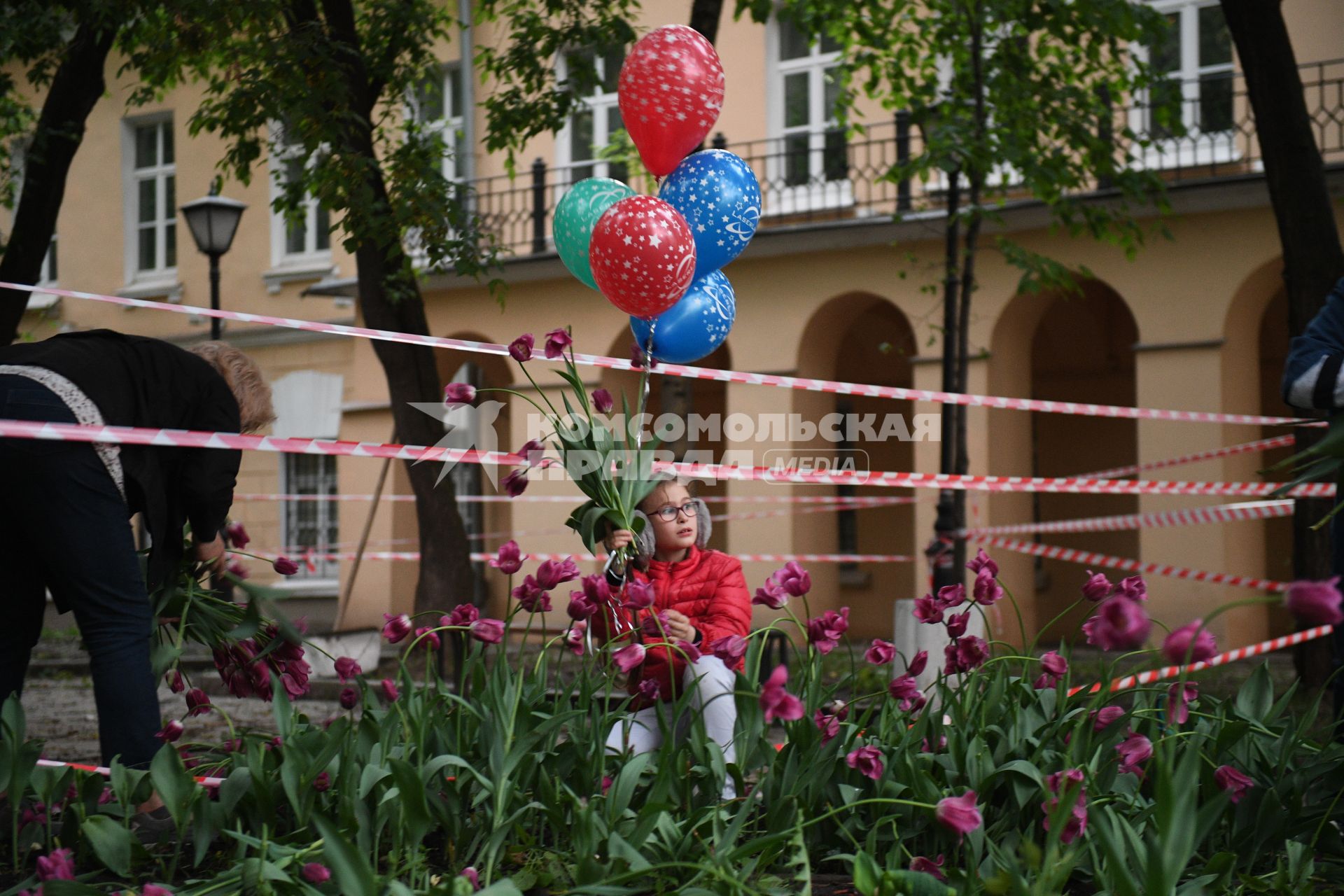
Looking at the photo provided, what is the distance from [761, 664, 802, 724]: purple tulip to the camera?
2293 mm

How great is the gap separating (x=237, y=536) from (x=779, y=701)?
1965 mm

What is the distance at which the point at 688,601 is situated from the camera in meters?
4.10

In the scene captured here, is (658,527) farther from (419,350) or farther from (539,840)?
(419,350)

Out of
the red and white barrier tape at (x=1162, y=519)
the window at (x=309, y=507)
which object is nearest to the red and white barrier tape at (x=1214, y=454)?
the red and white barrier tape at (x=1162, y=519)

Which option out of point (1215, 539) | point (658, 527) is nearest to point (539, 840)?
point (658, 527)

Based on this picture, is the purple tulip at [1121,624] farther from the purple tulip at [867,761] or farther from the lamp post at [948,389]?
the lamp post at [948,389]

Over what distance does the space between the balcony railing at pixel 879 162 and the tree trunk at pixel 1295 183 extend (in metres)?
3.33

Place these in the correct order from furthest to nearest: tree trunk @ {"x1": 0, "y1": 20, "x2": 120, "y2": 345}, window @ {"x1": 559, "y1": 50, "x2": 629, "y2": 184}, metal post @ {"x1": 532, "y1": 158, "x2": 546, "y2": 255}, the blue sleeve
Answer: window @ {"x1": 559, "y1": 50, "x2": 629, "y2": 184} < metal post @ {"x1": 532, "y1": 158, "x2": 546, "y2": 255} < tree trunk @ {"x1": 0, "y1": 20, "x2": 120, "y2": 345} < the blue sleeve

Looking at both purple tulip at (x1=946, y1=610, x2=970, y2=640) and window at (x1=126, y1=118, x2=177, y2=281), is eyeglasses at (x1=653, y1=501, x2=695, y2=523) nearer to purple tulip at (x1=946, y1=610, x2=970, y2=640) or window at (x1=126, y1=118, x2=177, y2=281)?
purple tulip at (x1=946, y1=610, x2=970, y2=640)

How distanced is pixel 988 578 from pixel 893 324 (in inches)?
523

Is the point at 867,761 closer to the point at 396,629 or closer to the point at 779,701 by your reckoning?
the point at 779,701

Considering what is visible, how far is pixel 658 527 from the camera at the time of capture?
420cm

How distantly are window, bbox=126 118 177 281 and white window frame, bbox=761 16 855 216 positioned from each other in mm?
8822

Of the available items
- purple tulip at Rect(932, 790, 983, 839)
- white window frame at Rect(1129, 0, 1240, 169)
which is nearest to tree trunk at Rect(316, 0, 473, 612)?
purple tulip at Rect(932, 790, 983, 839)
